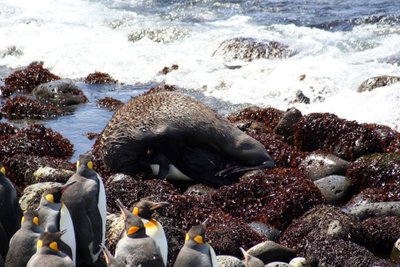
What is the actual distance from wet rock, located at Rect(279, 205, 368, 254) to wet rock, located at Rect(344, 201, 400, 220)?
1.57 feet

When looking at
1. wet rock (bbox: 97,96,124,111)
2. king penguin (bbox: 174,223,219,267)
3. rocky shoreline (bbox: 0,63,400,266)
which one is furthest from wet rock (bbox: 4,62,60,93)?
king penguin (bbox: 174,223,219,267)

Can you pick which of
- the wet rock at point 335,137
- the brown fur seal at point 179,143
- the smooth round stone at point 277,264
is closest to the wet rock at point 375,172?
the wet rock at point 335,137

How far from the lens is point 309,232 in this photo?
27.9 feet

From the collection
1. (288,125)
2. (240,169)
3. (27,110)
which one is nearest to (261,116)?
(288,125)

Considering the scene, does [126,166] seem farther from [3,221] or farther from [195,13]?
[195,13]

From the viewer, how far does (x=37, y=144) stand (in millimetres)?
11422

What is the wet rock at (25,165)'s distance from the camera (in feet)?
33.2

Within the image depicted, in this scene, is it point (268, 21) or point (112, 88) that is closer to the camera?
point (112, 88)

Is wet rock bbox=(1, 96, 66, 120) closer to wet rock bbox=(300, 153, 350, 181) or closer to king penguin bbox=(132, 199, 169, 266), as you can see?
wet rock bbox=(300, 153, 350, 181)

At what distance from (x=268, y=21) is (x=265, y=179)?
13.5 meters

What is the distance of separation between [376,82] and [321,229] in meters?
7.43

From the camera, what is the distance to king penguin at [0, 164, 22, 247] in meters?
7.78

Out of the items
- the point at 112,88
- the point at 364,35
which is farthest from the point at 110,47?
the point at 364,35

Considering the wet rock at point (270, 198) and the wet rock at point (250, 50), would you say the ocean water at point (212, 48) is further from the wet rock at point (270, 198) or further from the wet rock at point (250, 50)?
the wet rock at point (270, 198)
